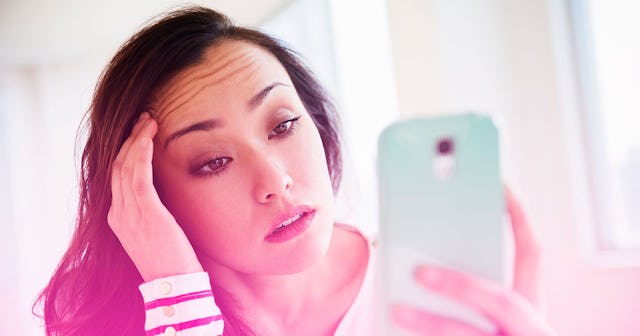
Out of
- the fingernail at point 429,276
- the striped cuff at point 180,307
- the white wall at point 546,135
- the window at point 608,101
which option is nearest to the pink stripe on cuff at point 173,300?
the striped cuff at point 180,307

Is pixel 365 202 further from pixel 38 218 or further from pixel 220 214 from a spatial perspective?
pixel 38 218

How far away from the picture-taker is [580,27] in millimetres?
717

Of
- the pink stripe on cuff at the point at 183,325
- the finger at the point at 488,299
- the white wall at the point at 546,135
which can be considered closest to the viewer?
the finger at the point at 488,299

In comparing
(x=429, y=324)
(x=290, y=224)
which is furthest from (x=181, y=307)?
(x=429, y=324)

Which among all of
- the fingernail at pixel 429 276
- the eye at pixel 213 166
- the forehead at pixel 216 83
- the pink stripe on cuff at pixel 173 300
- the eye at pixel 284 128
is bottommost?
the pink stripe on cuff at pixel 173 300

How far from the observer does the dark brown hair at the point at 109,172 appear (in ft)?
1.56

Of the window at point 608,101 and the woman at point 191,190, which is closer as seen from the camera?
the woman at point 191,190

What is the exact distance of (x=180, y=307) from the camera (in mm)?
432

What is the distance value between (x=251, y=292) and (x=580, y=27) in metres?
0.55

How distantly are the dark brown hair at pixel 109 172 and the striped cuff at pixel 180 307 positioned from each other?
2.8 inches

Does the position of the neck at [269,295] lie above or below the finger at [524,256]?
below

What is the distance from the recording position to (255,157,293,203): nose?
0.44 meters

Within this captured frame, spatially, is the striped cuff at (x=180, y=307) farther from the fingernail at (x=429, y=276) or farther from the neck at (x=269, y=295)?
the fingernail at (x=429, y=276)

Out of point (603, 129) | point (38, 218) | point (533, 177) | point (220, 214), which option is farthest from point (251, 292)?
point (603, 129)
